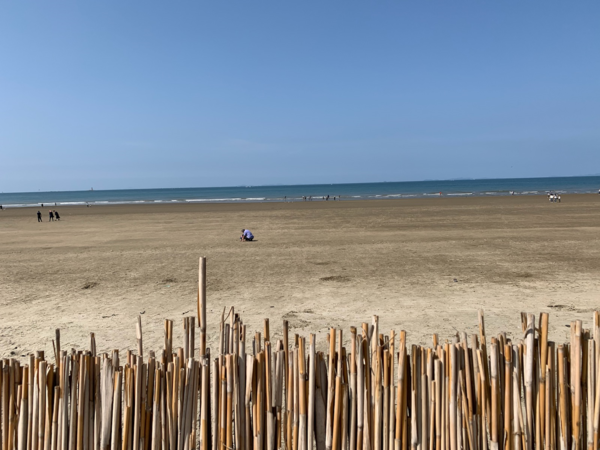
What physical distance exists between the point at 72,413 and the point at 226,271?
9025mm

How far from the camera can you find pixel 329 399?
8.09 feet

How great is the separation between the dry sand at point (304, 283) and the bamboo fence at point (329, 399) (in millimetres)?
3548

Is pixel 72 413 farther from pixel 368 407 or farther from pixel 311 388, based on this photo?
pixel 368 407

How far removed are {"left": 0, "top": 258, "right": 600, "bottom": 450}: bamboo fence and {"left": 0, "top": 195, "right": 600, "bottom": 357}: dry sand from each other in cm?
355

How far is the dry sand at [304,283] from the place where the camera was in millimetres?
6891

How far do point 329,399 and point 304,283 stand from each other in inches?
293

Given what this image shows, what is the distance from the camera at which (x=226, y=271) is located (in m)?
11.5

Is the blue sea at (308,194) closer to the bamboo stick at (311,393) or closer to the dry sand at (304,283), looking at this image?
the dry sand at (304,283)

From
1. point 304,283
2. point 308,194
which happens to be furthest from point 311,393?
point 308,194

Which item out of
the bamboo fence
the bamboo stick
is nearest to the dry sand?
the bamboo fence

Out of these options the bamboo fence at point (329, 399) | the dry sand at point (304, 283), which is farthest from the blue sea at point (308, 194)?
the bamboo fence at point (329, 399)

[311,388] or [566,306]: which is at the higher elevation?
[311,388]

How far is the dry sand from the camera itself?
6.89 meters

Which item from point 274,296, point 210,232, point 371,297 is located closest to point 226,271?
point 274,296
